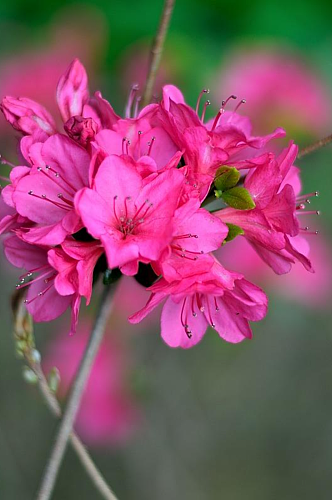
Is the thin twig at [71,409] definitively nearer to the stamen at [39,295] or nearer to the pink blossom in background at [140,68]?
the stamen at [39,295]

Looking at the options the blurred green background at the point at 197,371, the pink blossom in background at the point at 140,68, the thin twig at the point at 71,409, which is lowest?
the blurred green background at the point at 197,371

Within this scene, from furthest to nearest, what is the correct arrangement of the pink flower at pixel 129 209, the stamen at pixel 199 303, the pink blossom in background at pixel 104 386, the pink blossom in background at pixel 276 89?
1. the pink blossom in background at pixel 104 386
2. the pink blossom in background at pixel 276 89
3. the stamen at pixel 199 303
4. the pink flower at pixel 129 209

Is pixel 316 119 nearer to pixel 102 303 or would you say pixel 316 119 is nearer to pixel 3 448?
pixel 102 303

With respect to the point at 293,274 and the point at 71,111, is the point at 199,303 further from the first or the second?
the point at 293,274

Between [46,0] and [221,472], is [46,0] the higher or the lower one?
the higher one

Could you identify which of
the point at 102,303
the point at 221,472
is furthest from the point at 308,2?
the point at 102,303

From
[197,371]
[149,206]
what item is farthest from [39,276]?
[197,371]

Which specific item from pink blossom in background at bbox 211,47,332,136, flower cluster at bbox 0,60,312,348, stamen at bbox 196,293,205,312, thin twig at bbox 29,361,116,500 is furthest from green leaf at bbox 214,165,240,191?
pink blossom in background at bbox 211,47,332,136

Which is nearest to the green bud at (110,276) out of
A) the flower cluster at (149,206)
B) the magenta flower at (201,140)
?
the flower cluster at (149,206)
